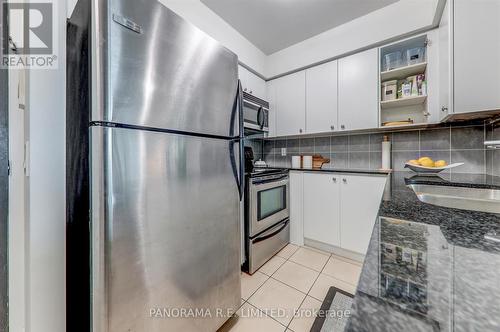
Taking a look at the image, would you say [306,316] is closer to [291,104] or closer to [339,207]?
[339,207]

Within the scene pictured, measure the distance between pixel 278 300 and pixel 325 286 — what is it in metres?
0.41

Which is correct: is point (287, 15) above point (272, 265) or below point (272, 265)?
above

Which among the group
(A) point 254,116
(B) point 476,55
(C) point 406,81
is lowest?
(A) point 254,116

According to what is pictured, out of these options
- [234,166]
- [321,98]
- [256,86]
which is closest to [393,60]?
[321,98]

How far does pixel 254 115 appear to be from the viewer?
2186 mm

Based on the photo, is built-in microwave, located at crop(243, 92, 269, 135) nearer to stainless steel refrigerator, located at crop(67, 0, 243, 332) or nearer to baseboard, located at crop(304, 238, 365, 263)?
stainless steel refrigerator, located at crop(67, 0, 243, 332)

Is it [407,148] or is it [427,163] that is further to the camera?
[407,148]

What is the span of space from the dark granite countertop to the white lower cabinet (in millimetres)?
1484

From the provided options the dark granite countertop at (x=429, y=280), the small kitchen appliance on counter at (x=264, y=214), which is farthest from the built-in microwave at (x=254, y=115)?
the dark granite countertop at (x=429, y=280)

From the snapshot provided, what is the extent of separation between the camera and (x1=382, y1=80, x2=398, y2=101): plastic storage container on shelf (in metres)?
1.94

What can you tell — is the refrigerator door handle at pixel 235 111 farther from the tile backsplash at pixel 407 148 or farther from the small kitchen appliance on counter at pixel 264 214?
the tile backsplash at pixel 407 148

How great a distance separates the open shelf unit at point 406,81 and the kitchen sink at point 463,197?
94 centimetres

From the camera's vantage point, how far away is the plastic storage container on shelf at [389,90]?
194 cm

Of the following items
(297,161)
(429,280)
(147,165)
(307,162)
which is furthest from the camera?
(297,161)
